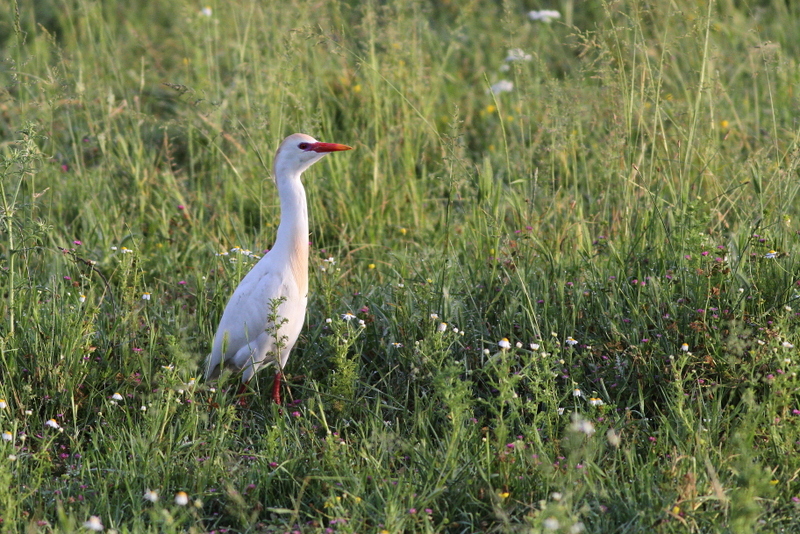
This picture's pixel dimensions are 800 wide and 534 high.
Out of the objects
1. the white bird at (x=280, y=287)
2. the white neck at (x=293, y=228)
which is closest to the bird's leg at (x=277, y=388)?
the white bird at (x=280, y=287)

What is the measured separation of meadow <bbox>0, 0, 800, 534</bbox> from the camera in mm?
2387

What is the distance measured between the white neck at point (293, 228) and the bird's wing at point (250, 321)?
7cm

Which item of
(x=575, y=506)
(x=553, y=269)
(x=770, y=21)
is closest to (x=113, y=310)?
(x=553, y=269)

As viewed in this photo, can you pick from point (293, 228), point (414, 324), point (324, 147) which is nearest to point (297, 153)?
point (324, 147)

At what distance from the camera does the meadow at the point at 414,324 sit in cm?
239

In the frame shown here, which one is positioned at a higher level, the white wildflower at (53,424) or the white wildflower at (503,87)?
the white wildflower at (503,87)

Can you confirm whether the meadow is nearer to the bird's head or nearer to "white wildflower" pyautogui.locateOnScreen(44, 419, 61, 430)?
"white wildflower" pyautogui.locateOnScreen(44, 419, 61, 430)

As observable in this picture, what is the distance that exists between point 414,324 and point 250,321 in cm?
60

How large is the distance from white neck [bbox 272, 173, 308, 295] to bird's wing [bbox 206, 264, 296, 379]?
68 mm

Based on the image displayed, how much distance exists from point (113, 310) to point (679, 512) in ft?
7.16

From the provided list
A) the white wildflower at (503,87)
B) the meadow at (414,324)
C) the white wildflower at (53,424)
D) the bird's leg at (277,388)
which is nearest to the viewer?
the meadow at (414,324)

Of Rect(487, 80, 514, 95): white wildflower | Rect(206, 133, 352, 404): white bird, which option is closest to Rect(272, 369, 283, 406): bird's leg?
Rect(206, 133, 352, 404): white bird

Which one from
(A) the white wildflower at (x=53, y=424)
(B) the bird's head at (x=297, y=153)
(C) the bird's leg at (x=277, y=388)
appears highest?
(B) the bird's head at (x=297, y=153)

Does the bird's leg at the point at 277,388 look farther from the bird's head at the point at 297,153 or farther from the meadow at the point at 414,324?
the bird's head at the point at 297,153
